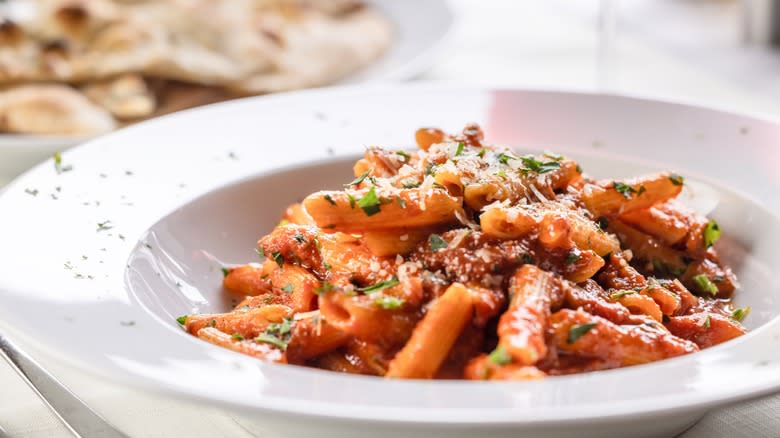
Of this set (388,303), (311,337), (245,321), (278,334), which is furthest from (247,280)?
(388,303)

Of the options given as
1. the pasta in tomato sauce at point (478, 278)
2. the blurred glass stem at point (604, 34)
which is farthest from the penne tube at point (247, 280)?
the blurred glass stem at point (604, 34)

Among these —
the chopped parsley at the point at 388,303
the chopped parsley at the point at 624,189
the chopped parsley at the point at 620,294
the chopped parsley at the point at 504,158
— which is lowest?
the chopped parsley at the point at 620,294

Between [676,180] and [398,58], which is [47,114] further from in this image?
[676,180]

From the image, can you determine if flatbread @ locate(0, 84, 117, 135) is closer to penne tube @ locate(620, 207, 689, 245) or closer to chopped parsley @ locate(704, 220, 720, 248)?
penne tube @ locate(620, 207, 689, 245)

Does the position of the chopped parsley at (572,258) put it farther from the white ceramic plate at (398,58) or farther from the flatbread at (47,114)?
the flatbread at (47,114)

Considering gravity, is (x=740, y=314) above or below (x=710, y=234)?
below

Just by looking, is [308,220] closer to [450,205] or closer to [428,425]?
[450,205]
